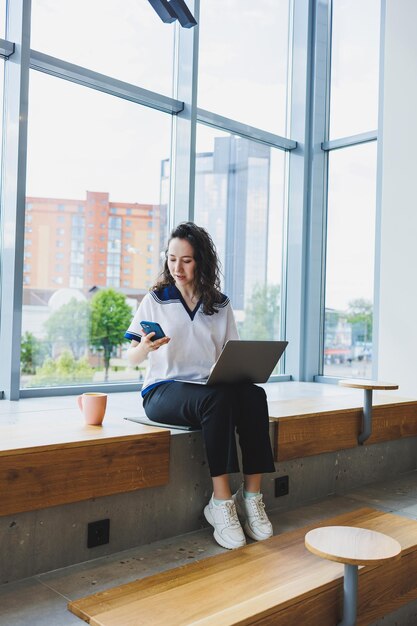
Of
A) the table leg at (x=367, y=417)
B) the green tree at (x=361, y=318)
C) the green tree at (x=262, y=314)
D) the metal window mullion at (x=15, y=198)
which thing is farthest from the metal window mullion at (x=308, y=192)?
the metal window mullion at (x=15, y=198)

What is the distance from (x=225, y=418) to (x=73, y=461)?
1.86ft

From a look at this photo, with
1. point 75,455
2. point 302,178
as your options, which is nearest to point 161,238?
point 302,178

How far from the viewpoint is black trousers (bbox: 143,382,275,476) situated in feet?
7.34

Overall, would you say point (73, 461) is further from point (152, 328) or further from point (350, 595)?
point (350, 595)

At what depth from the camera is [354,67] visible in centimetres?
500

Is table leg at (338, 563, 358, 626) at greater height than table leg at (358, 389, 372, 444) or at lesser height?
lesser

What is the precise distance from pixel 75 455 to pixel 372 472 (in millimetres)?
1926

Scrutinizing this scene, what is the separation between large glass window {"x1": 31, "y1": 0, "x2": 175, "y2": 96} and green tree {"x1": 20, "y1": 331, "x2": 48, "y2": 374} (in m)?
1.69

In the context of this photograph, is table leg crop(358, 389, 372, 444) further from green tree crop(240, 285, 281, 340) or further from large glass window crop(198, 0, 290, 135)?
large glass window crop(198, 0, 290, 135)

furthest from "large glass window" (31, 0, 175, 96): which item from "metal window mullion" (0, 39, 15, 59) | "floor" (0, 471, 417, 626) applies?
"floor" (0, 471, 417, 626)

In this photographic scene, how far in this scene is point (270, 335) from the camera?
5148mm

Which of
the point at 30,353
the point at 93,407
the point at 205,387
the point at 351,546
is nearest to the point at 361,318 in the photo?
the point at 30,353

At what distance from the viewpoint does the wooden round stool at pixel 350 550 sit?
1.59 m

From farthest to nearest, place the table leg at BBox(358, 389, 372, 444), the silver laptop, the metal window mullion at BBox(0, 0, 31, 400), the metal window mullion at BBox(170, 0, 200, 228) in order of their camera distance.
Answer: the metal window mullion at BBox(170, 0, 200, 228), the metal window mullion at BBox(0, 0, 31, 400), the table leg at BBox(358, 389, 372, 444), the silver laptop
